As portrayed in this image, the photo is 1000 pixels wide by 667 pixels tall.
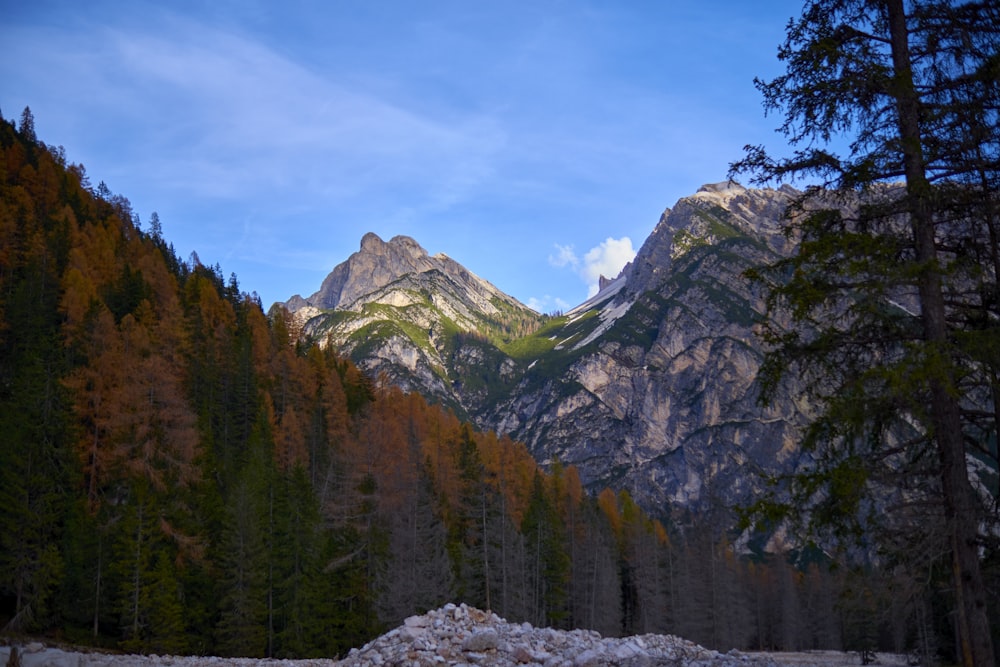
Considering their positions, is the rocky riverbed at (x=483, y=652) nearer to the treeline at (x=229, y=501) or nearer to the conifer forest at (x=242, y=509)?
the conifer forest at (x=242, y=509)

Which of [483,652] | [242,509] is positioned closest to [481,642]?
[483,652]

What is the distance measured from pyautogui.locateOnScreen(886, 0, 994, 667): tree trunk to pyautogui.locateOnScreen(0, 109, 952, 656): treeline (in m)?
1.16

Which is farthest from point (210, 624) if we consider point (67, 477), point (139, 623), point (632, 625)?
point (632, 625)

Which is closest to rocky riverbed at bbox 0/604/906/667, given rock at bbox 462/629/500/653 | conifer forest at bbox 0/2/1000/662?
rock at bbox 462/629/500/653

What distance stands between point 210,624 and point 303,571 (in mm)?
5878

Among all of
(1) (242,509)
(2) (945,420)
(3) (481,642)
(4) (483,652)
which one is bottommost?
(4) (483,652)

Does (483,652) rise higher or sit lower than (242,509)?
lower

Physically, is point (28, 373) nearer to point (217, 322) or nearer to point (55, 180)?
point (217, 322)

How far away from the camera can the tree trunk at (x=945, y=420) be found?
9.81m

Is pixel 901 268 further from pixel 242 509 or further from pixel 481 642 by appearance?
pixel 242 509

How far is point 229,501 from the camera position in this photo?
4169 cm

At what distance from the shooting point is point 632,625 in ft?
256

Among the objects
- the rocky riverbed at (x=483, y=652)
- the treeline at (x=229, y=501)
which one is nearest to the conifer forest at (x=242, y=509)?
the treeline at (x=229, y=501)

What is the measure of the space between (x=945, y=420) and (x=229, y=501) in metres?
40.4
